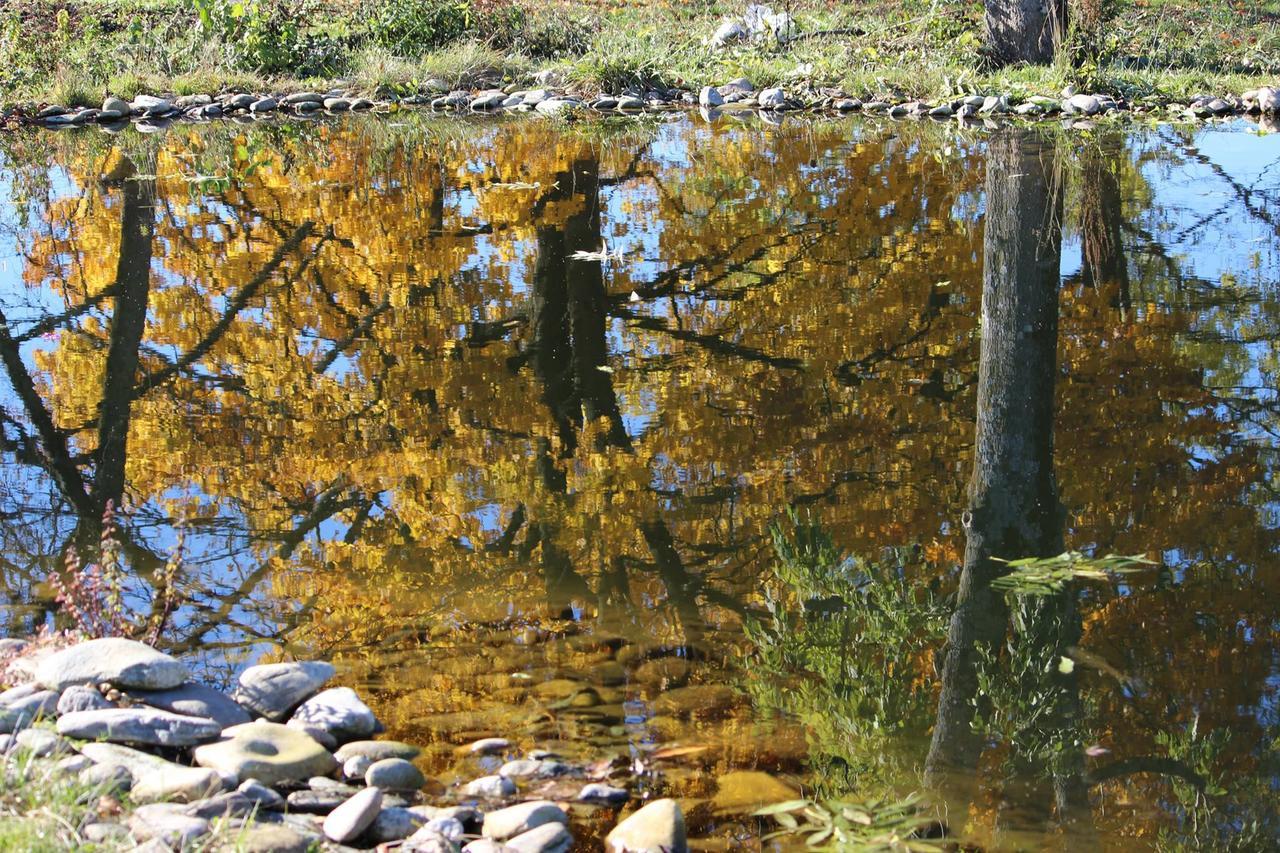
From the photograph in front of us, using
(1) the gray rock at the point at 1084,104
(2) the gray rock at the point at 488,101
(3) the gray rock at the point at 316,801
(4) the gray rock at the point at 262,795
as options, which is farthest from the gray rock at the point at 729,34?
(4) the gray rock at the point at 262,795

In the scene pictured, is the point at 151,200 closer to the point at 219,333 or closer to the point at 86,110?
the point at 219,333

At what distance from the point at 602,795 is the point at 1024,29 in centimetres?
1570

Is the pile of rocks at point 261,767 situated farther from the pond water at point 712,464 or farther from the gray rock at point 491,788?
the pond water at point 712,464

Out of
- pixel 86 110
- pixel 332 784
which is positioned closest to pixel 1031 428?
pixel 332 784

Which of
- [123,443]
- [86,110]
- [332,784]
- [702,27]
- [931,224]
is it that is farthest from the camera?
[702,27]

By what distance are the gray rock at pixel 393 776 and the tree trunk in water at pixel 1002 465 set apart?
1.46m

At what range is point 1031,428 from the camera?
547 centimetres

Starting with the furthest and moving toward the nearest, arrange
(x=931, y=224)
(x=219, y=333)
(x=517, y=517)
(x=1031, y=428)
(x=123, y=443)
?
(x=931, y=224) → (x=219, y=333) → (x=123, y=443) → (x=1031, y=428) → (x=517, y=517)

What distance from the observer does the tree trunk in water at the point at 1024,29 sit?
1633 centimetres

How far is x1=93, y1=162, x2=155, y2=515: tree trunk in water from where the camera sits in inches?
224

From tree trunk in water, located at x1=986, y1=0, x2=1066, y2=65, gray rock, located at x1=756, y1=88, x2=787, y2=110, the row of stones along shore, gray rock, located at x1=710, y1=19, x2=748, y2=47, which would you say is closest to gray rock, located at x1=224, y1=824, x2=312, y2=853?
the row of stones along shore

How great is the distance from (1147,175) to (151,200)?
899 cm

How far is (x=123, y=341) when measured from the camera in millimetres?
7469

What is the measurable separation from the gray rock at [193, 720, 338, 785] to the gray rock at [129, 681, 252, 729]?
0.10 m
